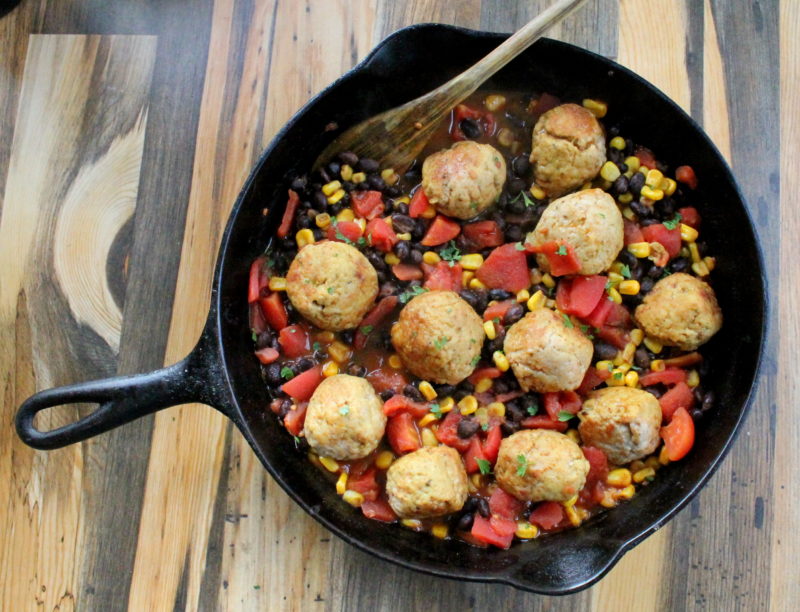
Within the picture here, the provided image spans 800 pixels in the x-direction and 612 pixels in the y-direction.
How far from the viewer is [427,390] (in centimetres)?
372

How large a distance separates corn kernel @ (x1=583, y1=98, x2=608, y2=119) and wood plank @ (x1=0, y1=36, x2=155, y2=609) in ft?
7.99

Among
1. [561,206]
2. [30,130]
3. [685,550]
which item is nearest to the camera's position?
[561,206]

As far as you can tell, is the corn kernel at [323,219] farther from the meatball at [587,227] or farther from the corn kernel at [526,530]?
the corn kernel at [526,530]

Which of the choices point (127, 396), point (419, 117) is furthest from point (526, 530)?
point (419, 117)

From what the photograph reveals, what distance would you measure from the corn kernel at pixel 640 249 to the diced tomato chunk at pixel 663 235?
7 cm

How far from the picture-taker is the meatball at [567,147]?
12.2 feet

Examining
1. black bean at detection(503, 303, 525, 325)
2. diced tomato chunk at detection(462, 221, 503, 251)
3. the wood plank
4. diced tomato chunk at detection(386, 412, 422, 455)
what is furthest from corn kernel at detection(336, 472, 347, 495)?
the wood plank

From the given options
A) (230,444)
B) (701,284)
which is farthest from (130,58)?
(701,284)

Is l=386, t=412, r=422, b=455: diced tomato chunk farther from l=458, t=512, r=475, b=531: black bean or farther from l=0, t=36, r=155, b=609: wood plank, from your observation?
l=0, t=36, r=155, b=609: wood plank

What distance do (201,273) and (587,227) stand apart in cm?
207

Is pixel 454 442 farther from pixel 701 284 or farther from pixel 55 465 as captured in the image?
pixel 55 465

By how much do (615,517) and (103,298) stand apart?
297 cm

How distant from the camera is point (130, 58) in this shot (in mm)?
4340

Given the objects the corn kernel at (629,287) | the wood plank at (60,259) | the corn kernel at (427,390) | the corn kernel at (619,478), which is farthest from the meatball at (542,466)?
the wood plank at (60,259)
